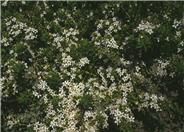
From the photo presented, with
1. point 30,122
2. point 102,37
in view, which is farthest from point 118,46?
point 30,122

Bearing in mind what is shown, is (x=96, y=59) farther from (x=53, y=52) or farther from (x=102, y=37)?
(x=53, y=52)

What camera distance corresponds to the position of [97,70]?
23.1 ft

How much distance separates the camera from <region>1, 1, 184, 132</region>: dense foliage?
661cm

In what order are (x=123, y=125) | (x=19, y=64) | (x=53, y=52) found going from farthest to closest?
(x=53, y=52), (x=19, y=64), (x=123, y=125)

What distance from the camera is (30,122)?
7.02m

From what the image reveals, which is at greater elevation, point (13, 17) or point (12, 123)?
point (13, 17)

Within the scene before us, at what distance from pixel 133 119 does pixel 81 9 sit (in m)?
3.51

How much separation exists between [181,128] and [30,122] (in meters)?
3.89

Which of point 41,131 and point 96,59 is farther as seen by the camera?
point 96,59

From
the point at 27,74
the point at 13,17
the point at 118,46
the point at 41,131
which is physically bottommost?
the point at 41,131

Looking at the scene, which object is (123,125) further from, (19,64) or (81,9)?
(81,9)

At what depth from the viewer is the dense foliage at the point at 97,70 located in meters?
6.61

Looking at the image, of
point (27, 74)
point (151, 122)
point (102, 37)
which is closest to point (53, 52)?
point (27, 74)

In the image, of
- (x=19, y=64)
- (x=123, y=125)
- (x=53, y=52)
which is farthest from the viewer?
(x=53, y=52)
